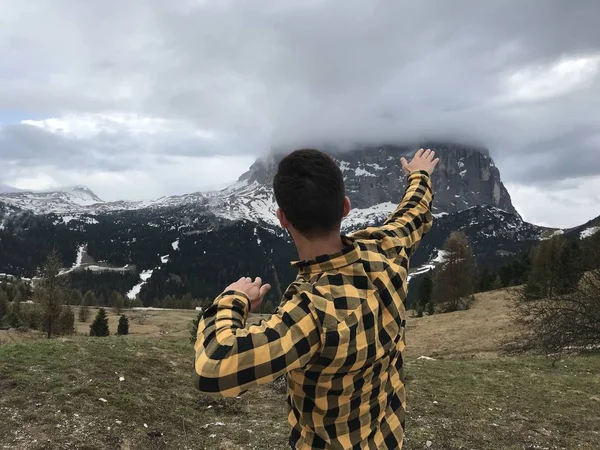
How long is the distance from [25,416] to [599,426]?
36.8 ft

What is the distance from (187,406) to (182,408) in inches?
6.7

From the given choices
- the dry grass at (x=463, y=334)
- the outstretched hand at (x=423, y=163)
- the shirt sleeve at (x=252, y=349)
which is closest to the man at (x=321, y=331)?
the shirt sleeve at (x=252, y=349)

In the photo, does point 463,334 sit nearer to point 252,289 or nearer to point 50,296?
point 50,296

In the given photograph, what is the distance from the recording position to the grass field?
7.48 metres

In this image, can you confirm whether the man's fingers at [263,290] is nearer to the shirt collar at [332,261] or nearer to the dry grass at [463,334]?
the shirt collar at [332,261]

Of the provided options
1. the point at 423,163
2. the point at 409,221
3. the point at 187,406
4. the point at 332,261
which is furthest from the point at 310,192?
the point at 187,406

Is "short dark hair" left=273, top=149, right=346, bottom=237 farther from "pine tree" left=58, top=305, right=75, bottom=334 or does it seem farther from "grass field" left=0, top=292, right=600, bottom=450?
"pine tree" left=58, top=305, right=75, bottom=334

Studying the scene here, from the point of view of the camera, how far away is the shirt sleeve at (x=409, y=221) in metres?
3.07

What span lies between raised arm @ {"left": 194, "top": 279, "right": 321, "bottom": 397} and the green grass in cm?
620

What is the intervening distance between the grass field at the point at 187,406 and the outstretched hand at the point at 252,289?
20.0 feet

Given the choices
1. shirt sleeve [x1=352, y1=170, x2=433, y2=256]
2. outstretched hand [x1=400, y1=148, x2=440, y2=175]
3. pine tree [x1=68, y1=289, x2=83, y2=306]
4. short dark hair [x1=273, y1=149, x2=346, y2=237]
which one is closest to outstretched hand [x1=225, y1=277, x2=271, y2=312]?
short dark hair [x1=273, y1=149, x2=346, y2=237]

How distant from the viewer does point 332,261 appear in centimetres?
241

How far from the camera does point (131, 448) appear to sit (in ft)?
23.3

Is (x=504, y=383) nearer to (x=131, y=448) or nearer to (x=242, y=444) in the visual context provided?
(x=242, y=444)
